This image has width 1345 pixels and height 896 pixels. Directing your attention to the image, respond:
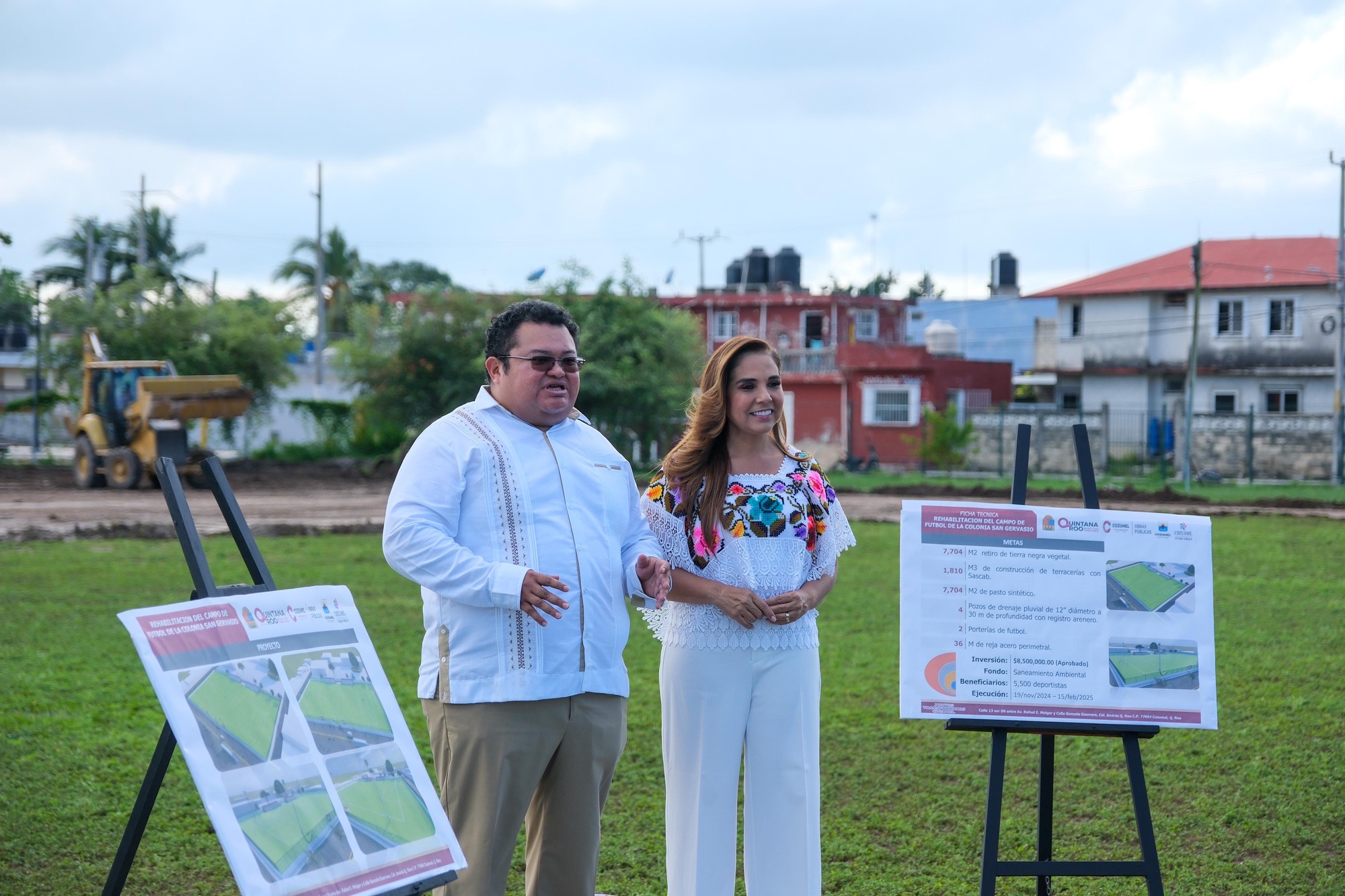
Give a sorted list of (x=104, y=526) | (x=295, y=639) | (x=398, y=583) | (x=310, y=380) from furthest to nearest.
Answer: (x=310, y=380), (x=104, y=526), (x=398, y=583), (x=295, y=639)

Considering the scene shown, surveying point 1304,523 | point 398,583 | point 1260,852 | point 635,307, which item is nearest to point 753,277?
point 635,307

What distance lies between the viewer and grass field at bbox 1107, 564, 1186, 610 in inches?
147

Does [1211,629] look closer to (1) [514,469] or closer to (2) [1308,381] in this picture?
(1) [514,469]

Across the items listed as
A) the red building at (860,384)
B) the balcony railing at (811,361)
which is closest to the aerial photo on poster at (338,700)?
the red building at (860,384)

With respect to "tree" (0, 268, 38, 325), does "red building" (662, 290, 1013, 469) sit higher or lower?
lower

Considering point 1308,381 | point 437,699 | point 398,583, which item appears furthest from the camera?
point 1308,381

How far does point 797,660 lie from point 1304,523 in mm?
17241

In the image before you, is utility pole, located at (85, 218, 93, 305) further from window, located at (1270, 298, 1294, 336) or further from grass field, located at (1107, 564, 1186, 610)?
grass field, located at (1107, 564, 1186, 610)

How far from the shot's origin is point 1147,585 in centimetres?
375

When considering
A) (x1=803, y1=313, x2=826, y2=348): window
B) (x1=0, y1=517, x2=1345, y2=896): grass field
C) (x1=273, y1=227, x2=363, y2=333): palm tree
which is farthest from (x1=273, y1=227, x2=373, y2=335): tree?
(x1=0, y1=517, x2=1345, y2=896): grass field

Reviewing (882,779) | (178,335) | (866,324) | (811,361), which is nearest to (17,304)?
(178,335)

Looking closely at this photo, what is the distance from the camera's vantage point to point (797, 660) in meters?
3.78

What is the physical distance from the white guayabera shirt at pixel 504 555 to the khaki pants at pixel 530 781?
0.22 feet

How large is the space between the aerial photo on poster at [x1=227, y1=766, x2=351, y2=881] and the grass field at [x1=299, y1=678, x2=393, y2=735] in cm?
15
